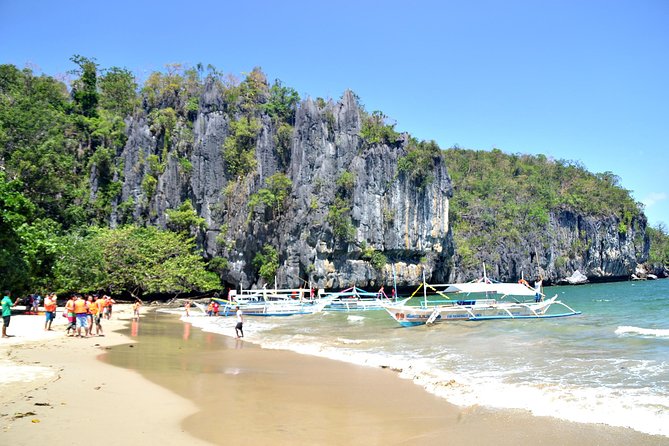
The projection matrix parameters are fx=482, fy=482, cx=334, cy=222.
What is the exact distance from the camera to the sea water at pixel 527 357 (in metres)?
8.52

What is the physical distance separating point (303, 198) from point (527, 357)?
35.8m

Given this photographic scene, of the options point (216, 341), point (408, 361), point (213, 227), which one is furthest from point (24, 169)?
point (408, 361)

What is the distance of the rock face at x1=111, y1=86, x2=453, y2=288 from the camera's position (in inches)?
1854

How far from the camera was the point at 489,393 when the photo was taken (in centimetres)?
923

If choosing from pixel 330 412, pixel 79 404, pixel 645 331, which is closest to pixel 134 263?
pixel 79 404

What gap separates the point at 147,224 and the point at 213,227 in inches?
291

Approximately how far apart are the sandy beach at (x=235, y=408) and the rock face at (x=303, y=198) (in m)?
34.2

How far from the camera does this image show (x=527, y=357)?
44.9 ft

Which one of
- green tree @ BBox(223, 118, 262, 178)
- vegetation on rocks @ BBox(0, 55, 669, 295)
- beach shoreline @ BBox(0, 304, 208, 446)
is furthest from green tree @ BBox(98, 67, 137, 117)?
beach shoreline @ BBox(0, 304, 208, 446)

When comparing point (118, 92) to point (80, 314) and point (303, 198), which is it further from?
point (80, 314)

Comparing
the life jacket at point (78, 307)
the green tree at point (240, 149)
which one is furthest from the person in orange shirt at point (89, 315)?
the green tree at point (240, 149)

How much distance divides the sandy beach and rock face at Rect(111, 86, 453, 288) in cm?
3418

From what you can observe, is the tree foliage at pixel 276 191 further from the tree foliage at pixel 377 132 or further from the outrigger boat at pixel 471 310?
the outrigger boat at pixel 471 310

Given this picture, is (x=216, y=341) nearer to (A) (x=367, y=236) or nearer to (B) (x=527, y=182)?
(A) (x=367, y=236)
